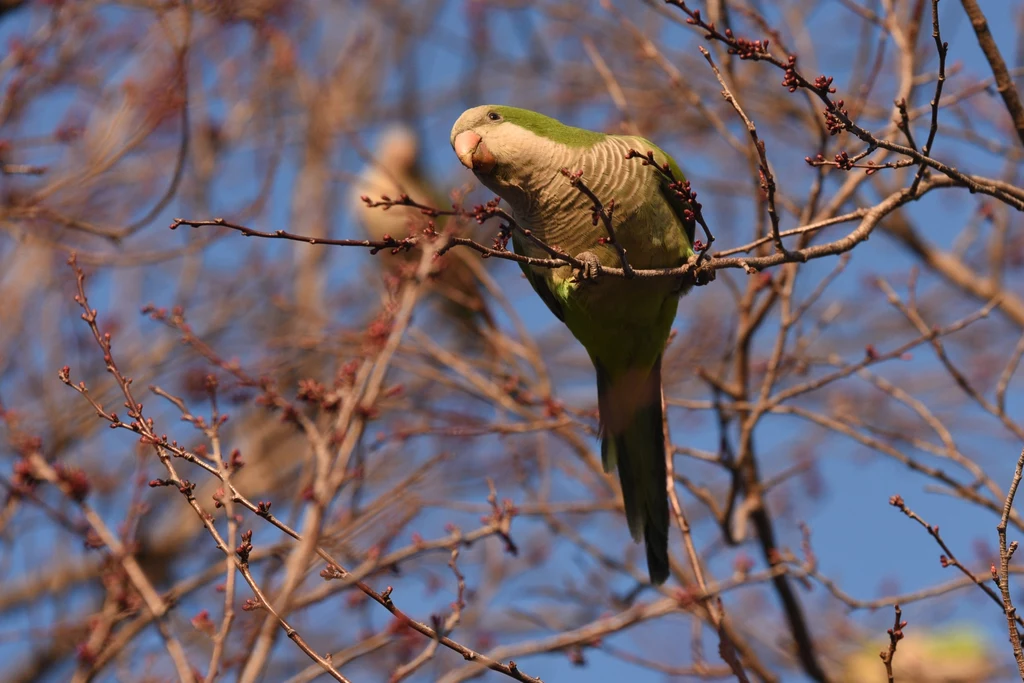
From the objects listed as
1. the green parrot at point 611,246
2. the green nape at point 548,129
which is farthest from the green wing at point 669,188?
the green nape at point 548,129

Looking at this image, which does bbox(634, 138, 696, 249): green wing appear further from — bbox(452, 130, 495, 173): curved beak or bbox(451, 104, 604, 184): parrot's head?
bbox(452, 130, 495, 173): curved beak

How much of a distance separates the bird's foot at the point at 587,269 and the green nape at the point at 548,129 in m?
0.49

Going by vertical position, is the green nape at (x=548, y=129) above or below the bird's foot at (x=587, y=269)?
above

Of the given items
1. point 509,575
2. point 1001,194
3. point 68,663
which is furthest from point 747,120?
point 68,663

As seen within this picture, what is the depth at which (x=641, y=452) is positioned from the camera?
4.27 meters

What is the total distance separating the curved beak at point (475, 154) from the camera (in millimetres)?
3746

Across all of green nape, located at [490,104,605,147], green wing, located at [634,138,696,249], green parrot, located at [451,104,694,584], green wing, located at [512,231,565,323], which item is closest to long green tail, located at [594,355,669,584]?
green parrot, located at [451,104,694,584]

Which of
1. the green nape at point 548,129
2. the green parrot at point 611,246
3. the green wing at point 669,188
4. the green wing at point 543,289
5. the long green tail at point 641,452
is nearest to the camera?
the green parrot at point 611,246

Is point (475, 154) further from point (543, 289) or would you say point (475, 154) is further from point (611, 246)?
point (543, 289)

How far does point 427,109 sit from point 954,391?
5.90 meters

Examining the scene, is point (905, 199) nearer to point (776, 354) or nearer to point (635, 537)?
point (776, 354)

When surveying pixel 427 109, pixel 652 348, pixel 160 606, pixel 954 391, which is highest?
pixel 427 109

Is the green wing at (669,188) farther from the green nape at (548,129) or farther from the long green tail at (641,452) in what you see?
the long green tail at (641,452)

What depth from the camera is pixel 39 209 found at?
440cm
